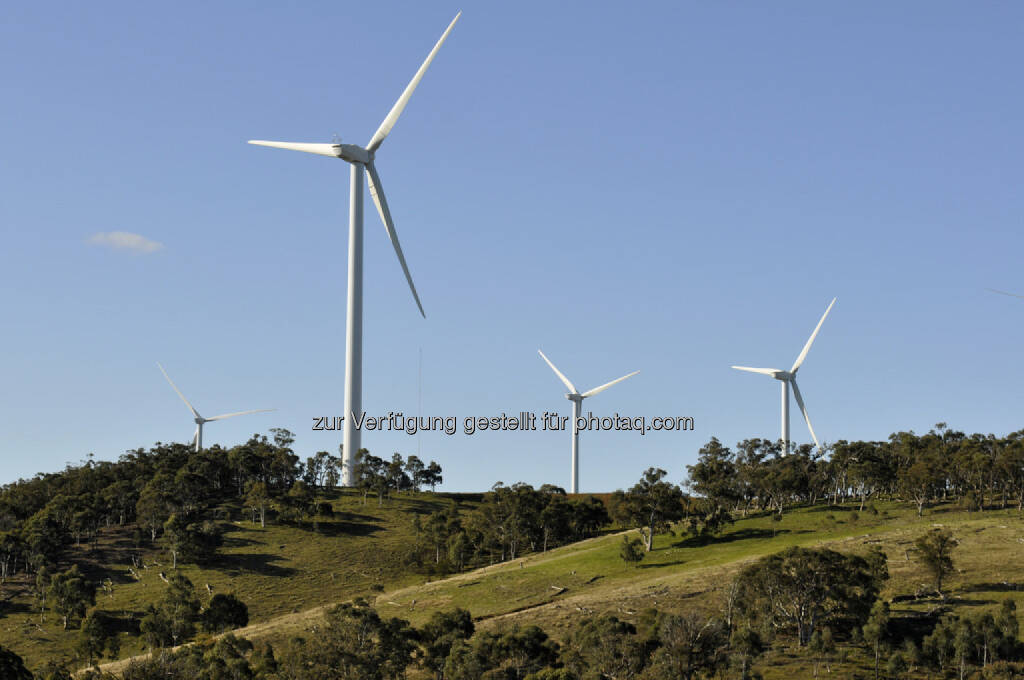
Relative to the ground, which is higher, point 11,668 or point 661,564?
point 661,564

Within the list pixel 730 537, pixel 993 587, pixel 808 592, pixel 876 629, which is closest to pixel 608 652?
pixel 876 629

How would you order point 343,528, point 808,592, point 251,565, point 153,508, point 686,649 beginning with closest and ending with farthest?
point 686,649 → point 808,592 → point 251,565 → point 153,508 → point 343,528

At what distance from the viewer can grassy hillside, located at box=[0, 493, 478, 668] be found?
135 m

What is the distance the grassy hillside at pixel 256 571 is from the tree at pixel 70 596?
1.77 meters

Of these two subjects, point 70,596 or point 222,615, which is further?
point 70,596

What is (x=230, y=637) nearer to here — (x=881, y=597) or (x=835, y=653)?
(x=835, y=653)

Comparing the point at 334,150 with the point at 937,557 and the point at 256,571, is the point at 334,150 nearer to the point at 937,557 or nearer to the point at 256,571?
the point at 256,571

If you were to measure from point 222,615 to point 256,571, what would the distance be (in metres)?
31.9

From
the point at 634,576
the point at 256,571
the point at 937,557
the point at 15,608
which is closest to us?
the point at 937,557

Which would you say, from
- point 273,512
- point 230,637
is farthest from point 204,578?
point 230,637

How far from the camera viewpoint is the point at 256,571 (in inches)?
6176

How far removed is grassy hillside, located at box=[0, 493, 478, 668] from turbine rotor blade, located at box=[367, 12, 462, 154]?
6733cm

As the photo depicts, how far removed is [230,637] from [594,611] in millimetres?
37644

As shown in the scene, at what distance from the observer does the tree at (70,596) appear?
13538 centimetres
